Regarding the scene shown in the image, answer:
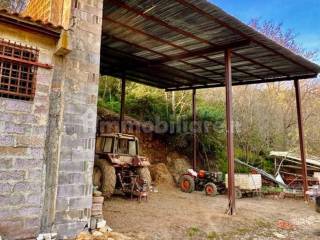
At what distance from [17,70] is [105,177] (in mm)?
4305

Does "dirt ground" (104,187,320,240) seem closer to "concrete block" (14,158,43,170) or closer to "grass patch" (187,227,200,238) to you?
"grass patch" (187,227,200,238)

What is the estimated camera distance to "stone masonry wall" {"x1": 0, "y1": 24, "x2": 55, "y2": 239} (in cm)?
449

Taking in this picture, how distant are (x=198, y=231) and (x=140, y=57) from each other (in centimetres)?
646

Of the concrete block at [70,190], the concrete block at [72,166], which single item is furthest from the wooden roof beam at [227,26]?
the concrete block at [70,190]

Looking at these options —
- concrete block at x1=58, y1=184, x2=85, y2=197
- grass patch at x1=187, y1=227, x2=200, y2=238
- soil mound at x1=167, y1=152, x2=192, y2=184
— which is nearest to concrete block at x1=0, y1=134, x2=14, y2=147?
concrete block at x1=58, y1=184, x2=85, y2=197

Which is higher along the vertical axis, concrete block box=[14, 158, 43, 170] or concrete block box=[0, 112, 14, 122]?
concrete block box=[0, 112, 14, 122]

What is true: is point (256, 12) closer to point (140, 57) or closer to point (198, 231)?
point (140, 57)

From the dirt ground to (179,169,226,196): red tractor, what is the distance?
89 centimetres

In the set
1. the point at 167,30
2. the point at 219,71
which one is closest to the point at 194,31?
the point at 167,30

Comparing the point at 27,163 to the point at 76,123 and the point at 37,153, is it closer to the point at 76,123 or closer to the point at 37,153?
the point at 37,153

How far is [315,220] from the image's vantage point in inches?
322

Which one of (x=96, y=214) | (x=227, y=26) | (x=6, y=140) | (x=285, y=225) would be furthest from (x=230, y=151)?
(x=6, y=140)

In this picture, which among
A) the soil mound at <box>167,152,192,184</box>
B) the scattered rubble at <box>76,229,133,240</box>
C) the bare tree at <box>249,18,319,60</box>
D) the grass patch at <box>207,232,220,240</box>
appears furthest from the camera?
the bare tree at <box>249,18,319,60</box>

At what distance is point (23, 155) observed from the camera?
4.68m
